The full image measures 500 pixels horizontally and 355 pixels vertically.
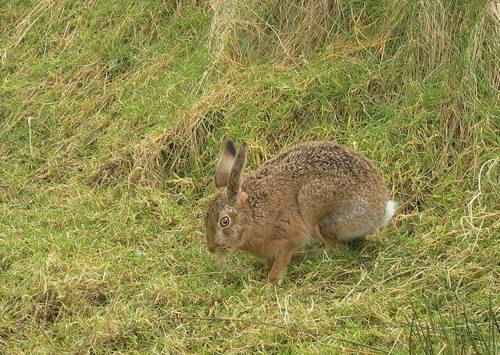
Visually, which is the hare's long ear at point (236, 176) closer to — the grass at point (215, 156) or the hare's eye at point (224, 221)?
the hare's eye at point (224, 221)

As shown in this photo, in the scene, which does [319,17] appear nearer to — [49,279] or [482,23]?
[482,23]

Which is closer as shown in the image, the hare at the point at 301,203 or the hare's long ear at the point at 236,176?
the hare's long ear at the point at 236,176

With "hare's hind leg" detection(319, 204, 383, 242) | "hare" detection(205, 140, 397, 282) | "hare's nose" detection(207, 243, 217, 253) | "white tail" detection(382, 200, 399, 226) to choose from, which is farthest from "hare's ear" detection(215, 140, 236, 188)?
"white tail" detection(382, 200, 399, 226)

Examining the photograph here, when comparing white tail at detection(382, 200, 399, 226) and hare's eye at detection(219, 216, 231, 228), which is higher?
hare's eye at detection(219, 216, 231, 228)

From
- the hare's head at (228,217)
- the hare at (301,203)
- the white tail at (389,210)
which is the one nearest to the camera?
the hare's head at (228,217)

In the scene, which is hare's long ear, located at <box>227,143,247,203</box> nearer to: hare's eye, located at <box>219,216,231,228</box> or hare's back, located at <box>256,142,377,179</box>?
hare's eye, located at <box>219,216,231,228</box>

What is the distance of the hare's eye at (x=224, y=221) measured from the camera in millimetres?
5676

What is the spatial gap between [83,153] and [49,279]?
77.6 inches

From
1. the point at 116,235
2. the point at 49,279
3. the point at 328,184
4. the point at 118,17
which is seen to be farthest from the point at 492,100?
the point at 118,17

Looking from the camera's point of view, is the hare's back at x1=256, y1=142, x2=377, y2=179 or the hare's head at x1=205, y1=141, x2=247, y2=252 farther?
the hare's back at x1=256, y1=142, x2=377, y2=179

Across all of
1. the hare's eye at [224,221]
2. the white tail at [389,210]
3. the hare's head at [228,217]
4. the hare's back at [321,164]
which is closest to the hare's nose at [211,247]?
the hare's head at [228,217]

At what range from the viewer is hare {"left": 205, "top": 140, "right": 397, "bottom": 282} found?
576 centimetres

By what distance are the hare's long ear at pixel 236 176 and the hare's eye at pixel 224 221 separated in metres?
0.11

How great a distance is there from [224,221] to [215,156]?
52.6 inches
